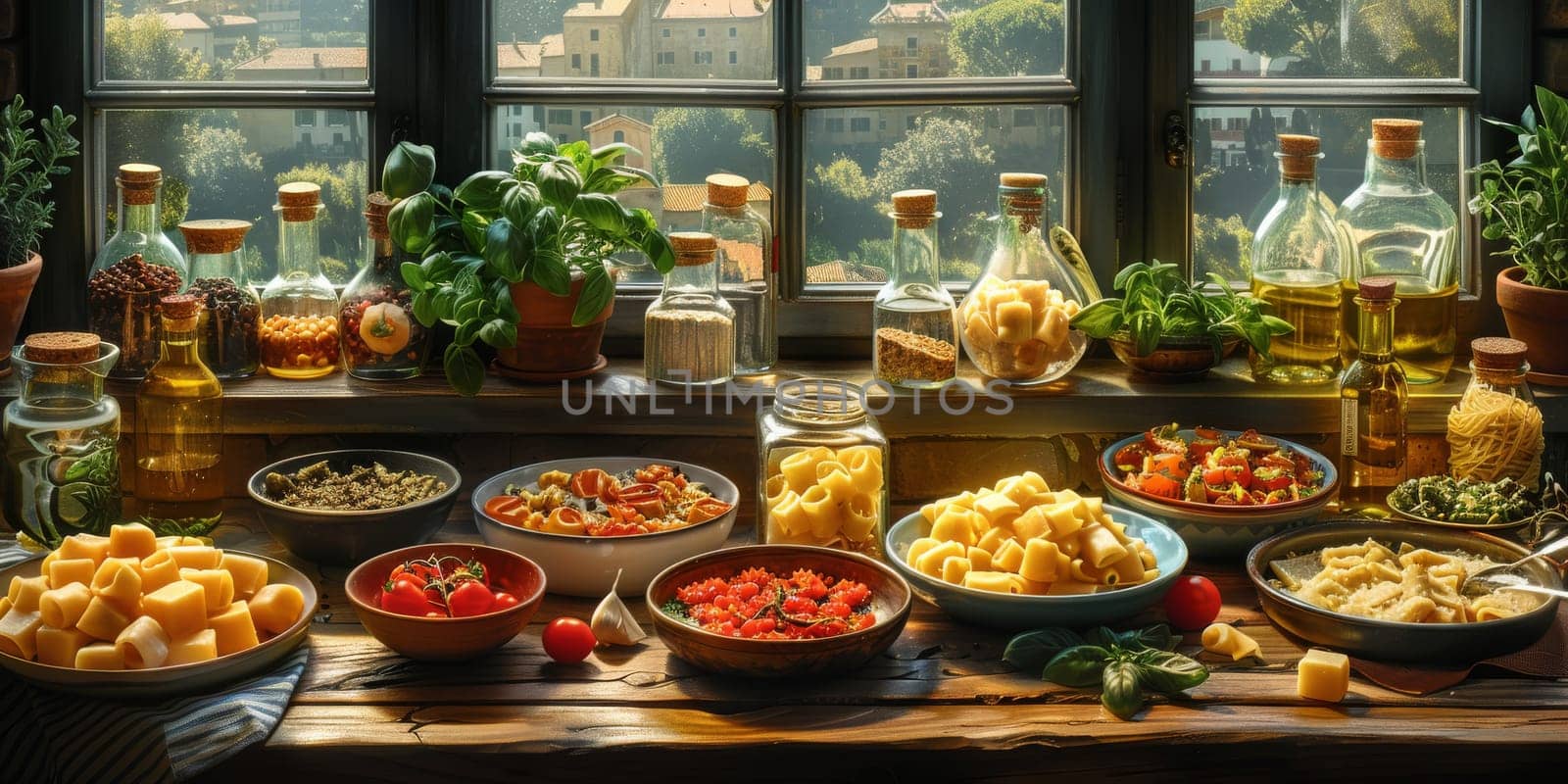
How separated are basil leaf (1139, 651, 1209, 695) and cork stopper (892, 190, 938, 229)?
0.92 meters

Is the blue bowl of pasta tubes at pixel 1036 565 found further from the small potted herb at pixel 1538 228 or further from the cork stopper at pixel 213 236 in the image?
the cork stopper at pixel 213 236

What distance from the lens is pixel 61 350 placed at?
88.7 inches

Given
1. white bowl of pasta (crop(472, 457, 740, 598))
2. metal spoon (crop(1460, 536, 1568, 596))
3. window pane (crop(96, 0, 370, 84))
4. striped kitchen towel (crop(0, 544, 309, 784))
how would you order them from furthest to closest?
window pane (crop(96, 0, 370, 84))
white bowl of pasta (crop(472, 457, 740, 598))
metal spoon (crop(1460, 536, 1568, 596))
striped kitchen towel (crop(0, 544, 309, 784))

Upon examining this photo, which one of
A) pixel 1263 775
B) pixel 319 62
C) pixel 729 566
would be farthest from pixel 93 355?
pixel 1263 775

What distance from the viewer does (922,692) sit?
6.18 ft

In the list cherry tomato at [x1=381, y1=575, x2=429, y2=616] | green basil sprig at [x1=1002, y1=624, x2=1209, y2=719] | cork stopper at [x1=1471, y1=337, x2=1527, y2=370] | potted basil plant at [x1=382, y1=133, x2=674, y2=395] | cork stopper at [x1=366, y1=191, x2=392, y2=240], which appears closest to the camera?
green basil sprig at [x1=1002, y1=624, x2=1209, y2=719]

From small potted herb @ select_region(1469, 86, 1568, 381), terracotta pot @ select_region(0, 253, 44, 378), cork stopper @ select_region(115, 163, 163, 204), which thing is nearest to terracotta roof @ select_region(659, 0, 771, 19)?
cork stopper @ select_region(115, 163, 163, 204)

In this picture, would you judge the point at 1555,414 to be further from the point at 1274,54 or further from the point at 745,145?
the point at 745,145

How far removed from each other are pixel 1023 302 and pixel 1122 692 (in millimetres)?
867

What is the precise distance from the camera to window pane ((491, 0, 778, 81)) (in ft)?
8.94

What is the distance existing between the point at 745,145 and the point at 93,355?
3.63ft

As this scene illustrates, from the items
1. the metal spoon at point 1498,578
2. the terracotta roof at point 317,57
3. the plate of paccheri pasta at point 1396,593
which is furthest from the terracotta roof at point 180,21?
the metal spoon at point 1498,578

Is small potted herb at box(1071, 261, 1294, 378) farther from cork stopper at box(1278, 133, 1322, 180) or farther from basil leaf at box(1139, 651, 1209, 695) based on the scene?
basil leaf at box(1139, 651, 1209, 695)

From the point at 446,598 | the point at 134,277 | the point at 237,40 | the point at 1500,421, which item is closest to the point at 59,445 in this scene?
the point at 134,277
